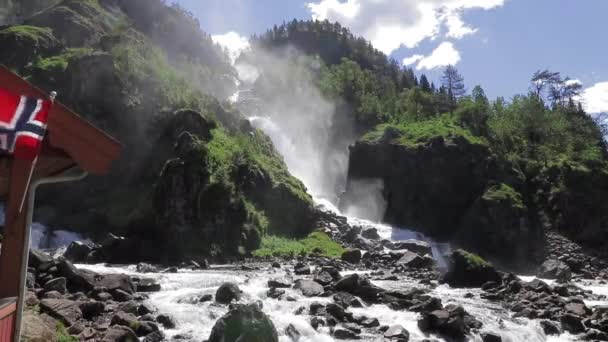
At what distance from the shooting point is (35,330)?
14.7 metres

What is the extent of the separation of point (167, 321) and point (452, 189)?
70765 mm

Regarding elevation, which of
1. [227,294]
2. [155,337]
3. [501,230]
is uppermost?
[501,230]

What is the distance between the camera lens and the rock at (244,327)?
1795 cm

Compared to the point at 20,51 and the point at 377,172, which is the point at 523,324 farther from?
the point at 20,51

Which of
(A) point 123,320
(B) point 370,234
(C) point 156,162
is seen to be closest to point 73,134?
(A) point 123,320

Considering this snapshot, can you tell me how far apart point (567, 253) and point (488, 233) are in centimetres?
1158

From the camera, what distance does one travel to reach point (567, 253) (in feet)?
239

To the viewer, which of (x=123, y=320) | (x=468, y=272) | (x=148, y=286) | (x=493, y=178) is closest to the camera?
(x=123, y=320)

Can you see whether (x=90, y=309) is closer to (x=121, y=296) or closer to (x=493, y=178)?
(x=121, y=296)

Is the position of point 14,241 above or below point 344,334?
above

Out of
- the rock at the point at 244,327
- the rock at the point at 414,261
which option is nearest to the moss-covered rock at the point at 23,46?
the rock at the point at 414,261

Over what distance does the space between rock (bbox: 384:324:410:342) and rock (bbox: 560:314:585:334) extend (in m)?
10.3

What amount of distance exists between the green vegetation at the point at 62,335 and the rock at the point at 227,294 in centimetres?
876

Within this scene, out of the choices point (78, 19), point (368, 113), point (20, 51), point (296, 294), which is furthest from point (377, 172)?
point (78, 19)
